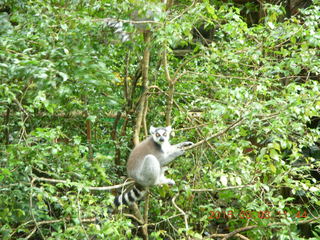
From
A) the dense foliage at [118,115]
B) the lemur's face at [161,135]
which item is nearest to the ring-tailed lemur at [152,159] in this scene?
the lemur's face at [161,135]

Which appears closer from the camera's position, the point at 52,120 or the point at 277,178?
the point at 277,178

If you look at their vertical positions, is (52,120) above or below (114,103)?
below

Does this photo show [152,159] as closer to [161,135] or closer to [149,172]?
[149,172]

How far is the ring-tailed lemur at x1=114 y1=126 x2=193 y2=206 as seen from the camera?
183 inches

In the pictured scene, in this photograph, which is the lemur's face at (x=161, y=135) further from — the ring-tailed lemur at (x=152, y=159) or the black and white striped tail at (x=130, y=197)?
the black and white striped tail at (x=130, y=197)

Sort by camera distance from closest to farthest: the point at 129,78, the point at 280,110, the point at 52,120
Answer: the point at 280,110, the point at 52,120, the point at 129,78

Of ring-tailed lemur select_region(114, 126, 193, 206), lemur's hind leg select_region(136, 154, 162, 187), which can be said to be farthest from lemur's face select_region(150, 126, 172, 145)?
lemur's hind leg select_region(136, 154, 162, 187)

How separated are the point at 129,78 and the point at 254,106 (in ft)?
10.2

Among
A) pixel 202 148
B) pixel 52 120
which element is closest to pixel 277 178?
pixel 202 148

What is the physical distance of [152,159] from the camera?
475 centimetres

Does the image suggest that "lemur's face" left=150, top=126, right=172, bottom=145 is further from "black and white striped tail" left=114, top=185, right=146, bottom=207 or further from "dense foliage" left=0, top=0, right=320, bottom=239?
"black and white striped tail" left=114, top=185, right=146, bottom=207

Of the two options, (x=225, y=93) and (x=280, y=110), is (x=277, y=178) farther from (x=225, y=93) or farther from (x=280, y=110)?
(x=225, y=93)

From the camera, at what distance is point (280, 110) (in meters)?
3.55

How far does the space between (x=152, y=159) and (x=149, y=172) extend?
17 centimetres
